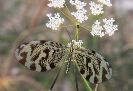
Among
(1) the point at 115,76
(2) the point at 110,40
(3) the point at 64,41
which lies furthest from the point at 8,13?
(1) the point at 115,76

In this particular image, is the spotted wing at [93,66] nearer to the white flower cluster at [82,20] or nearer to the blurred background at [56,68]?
the white flower cluster at [82,20]

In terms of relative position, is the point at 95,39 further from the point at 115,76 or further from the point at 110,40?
the point at 110,40

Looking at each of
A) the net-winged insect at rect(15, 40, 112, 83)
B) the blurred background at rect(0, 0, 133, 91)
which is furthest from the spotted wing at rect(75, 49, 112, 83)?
the blurred background at rect(0, 0, 133, 91)

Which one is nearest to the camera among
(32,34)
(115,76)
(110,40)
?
(115,76)

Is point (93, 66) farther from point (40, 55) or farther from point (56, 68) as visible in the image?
point (56, 68)

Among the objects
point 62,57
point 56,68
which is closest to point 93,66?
point 62,57
